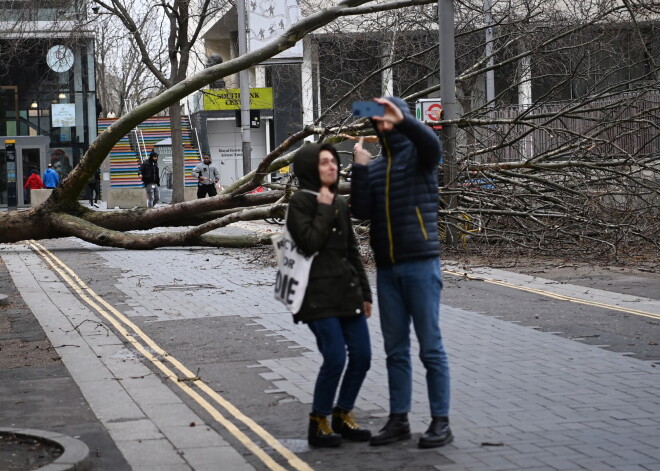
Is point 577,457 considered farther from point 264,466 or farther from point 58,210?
point 58,210

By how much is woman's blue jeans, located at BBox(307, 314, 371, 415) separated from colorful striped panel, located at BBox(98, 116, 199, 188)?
4279 cm

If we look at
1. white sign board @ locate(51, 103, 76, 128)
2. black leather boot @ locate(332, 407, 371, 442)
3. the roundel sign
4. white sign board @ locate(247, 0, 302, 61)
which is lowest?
black leather boot @ locate(332, 407, 371, 442)

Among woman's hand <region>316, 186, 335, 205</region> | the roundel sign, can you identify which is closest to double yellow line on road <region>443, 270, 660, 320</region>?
the roundel sign

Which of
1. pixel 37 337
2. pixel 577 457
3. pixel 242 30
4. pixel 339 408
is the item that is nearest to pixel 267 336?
pixel 37 337

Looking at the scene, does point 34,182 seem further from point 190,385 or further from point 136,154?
point 190,385

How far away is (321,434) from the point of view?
5.85 meters

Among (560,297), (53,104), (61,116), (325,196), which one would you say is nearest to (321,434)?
(325,196)

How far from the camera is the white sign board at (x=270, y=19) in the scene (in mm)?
27359

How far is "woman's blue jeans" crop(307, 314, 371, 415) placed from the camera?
577 cm

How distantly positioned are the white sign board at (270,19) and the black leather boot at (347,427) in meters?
21.7

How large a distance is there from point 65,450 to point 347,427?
1509mm

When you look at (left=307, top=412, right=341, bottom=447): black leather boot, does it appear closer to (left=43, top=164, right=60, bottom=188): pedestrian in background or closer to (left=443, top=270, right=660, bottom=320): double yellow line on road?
(left=443, top=270, right=660, bottom=320): double yellow line on road

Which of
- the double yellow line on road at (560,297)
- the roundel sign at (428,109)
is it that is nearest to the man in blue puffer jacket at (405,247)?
the double yellow line on road at (560,297)

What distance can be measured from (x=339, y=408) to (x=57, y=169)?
44362 mm
